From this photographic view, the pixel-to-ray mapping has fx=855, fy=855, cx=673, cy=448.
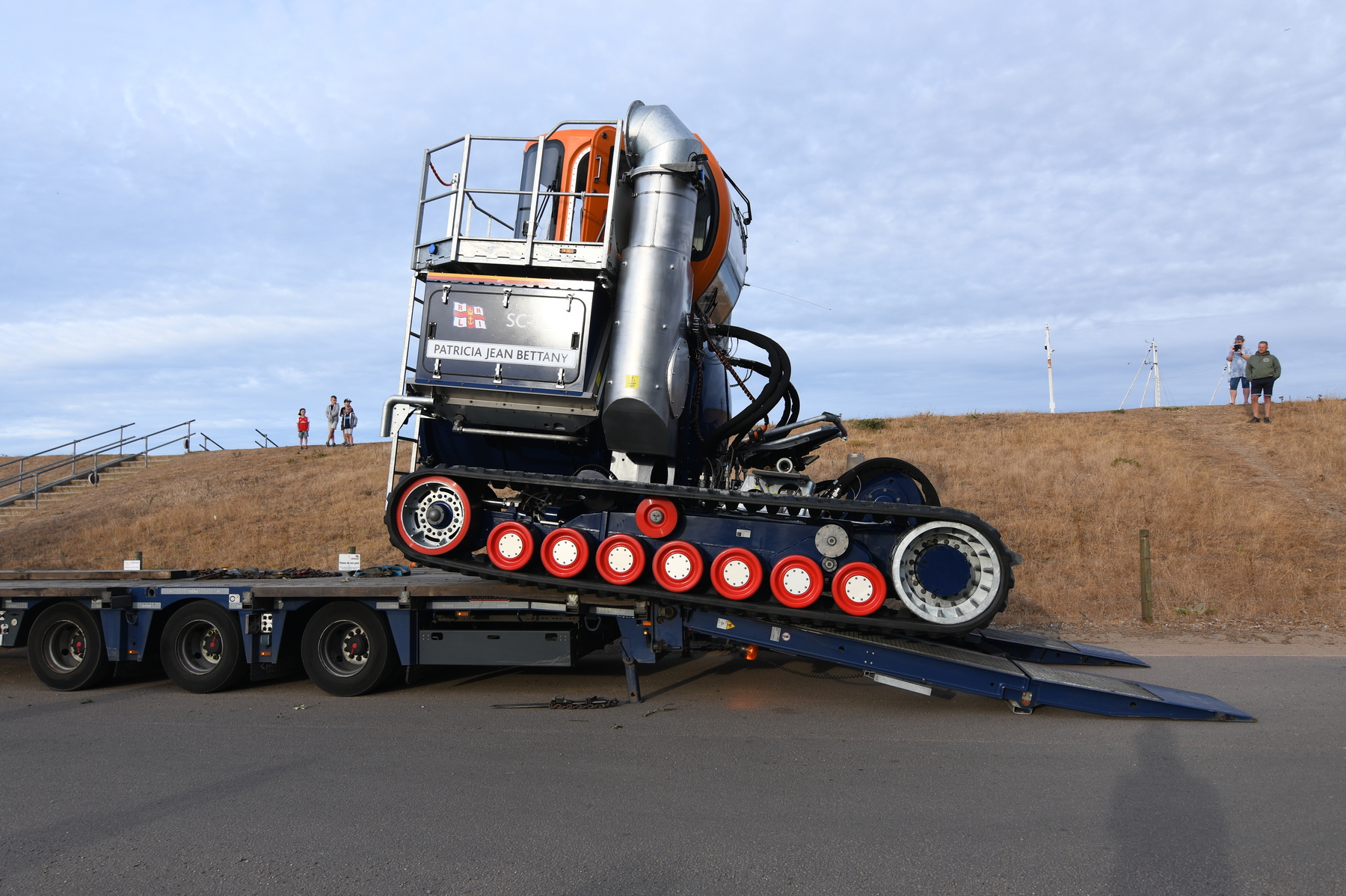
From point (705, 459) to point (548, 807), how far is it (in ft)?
14.6

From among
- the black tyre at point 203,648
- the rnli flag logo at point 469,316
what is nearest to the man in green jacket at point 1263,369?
the rnli flag logo at point 469,316

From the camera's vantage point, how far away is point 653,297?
23.5 feet

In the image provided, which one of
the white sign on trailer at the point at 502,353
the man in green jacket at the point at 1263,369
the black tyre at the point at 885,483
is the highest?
the man in green jacket at the point at 1263,369

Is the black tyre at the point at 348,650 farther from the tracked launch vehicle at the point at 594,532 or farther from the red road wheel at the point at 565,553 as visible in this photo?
the red road wheel at the point at 565,553

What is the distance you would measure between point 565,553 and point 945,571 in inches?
114

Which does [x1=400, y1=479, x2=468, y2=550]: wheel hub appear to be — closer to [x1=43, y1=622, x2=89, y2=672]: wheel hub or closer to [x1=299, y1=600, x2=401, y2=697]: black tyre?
[x1=299, y1=600, x2=401, y2=697]: black tyre

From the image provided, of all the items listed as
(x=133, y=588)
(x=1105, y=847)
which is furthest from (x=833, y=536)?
(x=133, y=588)

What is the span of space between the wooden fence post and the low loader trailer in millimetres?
3735

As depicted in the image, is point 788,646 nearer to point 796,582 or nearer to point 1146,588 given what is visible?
point 796,582

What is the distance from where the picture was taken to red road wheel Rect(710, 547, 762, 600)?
651 cm

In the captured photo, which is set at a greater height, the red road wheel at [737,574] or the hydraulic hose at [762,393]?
the hydraulic hose at [762,393]

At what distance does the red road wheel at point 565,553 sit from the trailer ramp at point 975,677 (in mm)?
1296

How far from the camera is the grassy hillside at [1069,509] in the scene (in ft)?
40.9

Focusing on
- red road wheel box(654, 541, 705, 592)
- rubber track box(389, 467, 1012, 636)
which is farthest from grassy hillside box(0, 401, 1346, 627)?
red road wheel box(654, 541, 705, 592)
